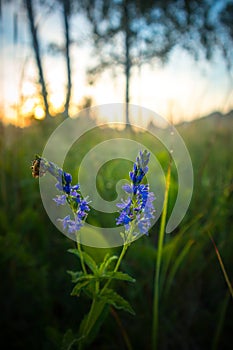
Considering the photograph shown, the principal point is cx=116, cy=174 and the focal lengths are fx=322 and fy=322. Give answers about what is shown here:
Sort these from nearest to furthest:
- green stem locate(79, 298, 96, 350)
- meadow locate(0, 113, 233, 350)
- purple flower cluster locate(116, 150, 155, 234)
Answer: purple flower cluster locate(116, 150, 155, 234) → green stem locate(79, 298, 96, 350) → meadow locate(0, 113, 233, 350)

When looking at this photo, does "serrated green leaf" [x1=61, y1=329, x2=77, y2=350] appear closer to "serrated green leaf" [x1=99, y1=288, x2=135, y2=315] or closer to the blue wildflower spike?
"serrated green leaf" [x1=99, y1=288, x2=135, y2=315]

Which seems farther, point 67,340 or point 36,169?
point 67,340

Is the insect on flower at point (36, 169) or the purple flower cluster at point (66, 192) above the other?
the insect on flower at point (36, 169)

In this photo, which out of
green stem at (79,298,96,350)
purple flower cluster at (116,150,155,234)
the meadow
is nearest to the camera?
purple flower cluster at (116,150,155,234)

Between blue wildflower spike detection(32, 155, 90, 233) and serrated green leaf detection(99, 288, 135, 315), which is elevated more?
blue wildflower spike detection(32, 155, 90, 233)

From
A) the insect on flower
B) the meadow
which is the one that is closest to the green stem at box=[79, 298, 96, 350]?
the meadow

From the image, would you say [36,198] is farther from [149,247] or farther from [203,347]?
[203,347]

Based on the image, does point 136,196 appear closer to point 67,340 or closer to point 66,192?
point 66,192

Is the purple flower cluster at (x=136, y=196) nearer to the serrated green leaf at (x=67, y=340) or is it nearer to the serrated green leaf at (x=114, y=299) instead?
the serrated green leaf at (x=114, y=299)

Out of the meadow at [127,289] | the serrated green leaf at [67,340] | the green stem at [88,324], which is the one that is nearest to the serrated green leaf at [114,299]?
the green stem at [88,324]

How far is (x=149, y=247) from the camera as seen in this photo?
1975 mm

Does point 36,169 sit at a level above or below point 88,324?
above

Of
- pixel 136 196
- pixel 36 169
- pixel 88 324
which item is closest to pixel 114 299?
pixel 88 324

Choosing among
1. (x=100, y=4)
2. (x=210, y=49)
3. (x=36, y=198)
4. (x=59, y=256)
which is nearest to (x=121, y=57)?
(x=100, y=4)
